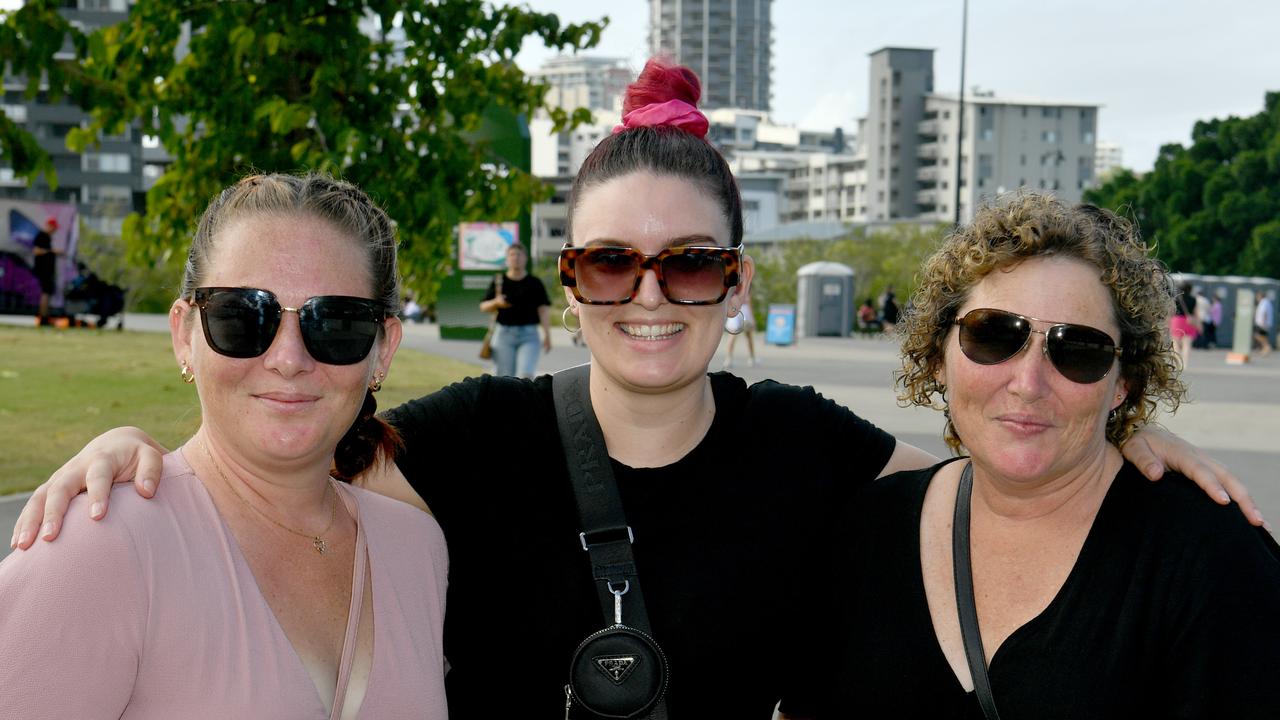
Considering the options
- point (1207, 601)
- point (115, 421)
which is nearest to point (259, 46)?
point (115, 421)

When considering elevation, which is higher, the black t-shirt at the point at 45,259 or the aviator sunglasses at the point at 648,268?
the aviator sunglasses at the point at 648,268

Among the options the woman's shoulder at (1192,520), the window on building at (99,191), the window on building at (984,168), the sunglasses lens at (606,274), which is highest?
the window on building at (984,168)

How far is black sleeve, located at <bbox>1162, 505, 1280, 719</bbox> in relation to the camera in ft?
6.99

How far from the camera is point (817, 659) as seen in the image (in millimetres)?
2766

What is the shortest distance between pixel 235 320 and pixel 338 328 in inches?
7.6

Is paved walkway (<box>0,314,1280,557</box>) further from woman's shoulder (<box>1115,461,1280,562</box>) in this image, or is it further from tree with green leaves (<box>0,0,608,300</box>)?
tree with green leaves (<box>0,0,608,300</box>)

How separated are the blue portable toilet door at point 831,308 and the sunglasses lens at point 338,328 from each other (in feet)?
124

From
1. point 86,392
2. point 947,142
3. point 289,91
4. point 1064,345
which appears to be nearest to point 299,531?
point 1064,345

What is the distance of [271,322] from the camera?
7.57 ft

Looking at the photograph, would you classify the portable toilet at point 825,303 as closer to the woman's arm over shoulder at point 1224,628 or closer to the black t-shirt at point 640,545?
the black t-shirt at point 640,545

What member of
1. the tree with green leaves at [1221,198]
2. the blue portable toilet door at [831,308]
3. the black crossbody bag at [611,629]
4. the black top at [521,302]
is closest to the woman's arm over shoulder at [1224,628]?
the black crossbody bag at [611,629]

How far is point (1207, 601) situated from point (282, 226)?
72.9 inches

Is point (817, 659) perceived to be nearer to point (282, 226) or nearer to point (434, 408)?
point (434, 408)

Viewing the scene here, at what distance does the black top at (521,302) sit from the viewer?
14758 millimetres
